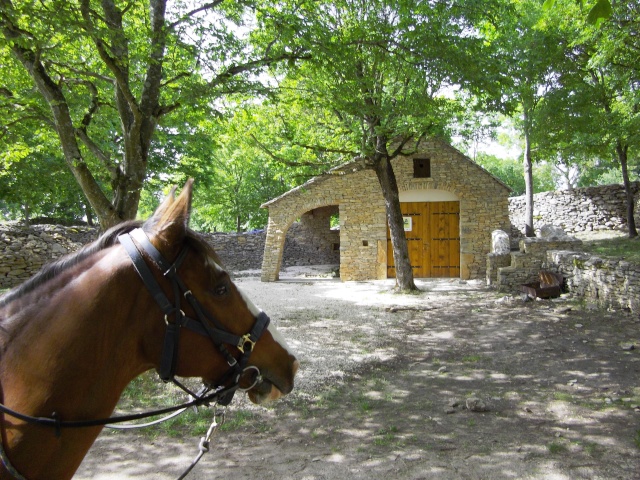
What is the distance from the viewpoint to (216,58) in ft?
19.2

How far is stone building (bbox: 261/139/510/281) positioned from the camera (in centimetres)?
1496

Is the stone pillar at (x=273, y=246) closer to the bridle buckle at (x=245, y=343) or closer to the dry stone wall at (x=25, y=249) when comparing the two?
the dry stone wall at (x=25, y=249)

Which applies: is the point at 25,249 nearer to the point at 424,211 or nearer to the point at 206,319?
the point at 424,211

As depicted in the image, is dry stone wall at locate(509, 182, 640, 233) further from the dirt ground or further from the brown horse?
the brown horse

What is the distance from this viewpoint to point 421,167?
616 inches

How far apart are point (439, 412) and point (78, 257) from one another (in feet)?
13.4

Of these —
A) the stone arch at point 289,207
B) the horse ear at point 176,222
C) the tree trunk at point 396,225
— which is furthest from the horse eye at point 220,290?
the stone arch at point 289,207

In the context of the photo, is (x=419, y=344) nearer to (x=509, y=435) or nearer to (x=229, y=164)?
(x=509, y=435)


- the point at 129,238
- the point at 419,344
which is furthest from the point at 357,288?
the point at 129,238

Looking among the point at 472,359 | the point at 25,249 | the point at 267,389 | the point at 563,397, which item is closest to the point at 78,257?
the point at 267,389

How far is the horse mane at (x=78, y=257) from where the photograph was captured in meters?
1.45

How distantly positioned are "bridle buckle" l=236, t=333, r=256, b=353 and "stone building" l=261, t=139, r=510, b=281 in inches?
542

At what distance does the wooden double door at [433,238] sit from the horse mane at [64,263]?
14502 millimetres

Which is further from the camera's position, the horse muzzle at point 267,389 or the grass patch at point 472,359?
the grass patch at point 472,359
